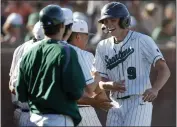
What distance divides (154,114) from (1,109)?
2.55 m

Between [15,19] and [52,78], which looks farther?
[15,19]

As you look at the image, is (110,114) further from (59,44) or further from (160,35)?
(160,35)

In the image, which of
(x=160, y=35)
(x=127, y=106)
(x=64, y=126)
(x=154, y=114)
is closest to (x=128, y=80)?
(x=127, y=106)

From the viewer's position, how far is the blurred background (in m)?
9.03

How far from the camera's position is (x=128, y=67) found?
250 inches

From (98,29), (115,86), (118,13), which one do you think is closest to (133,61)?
(115,86)

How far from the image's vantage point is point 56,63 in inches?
207

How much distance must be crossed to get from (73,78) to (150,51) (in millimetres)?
1302

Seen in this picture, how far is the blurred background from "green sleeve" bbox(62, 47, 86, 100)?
6.56ft

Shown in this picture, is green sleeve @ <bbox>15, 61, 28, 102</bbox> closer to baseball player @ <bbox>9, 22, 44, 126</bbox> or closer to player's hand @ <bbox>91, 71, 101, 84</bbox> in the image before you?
baseball player @ <bbox>9, 22, 44, 126</bbox>

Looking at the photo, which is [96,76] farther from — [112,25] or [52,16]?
[52,16]

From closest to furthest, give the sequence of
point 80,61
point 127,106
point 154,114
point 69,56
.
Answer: point 69,56 < point 80,61 < point 127,106 < point 154,114

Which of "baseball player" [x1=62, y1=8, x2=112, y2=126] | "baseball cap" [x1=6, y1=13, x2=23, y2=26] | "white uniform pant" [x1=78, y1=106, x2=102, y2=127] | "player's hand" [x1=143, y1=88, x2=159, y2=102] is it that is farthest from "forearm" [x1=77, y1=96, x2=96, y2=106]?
"baseball cap" [x1=6, y1=13, x2=23, y2=26]

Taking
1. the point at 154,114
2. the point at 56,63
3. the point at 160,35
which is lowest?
the point at 154,114
